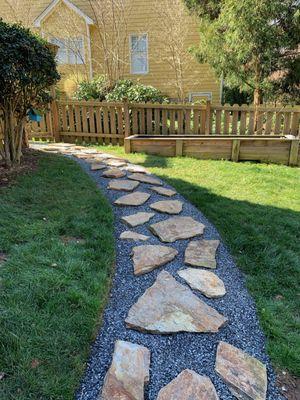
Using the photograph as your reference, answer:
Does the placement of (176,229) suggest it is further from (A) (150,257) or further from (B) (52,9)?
(B) (52,9)

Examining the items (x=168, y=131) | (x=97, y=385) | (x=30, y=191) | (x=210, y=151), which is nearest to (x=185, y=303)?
(x=97, y=385)

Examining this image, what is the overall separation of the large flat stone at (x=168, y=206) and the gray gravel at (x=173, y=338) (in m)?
0.99

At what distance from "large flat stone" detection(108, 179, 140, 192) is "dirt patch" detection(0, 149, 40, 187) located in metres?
1.21

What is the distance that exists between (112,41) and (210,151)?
26.3ft

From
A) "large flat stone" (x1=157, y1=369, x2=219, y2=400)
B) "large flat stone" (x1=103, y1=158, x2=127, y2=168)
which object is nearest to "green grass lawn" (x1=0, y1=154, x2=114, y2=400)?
"large flat stone" (x1=157, y1=369, x2=219, y2=400)

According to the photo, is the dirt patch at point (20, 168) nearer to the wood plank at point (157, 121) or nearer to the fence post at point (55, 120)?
the fence post at point (55, 120)

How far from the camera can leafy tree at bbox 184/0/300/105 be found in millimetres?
7246

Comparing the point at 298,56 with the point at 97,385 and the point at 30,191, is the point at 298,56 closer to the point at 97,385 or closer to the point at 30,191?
the point at 30,191

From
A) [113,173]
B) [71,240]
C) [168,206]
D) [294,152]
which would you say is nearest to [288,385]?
[71,240]

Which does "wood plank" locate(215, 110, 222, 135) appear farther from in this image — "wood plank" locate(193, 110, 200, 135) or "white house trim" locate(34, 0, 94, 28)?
"white house trim" locate(34, 0, 94, 28)

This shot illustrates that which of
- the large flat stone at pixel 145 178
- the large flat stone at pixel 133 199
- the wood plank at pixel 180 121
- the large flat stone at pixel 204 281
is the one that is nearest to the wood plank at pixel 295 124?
the wood plank at pixel 180 121

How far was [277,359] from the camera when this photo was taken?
5.74 feet

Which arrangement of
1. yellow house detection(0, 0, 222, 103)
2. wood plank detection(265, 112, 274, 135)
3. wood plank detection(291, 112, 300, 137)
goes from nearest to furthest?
1. wood plank detection(291, 112, 300, 137)
2. wood plank detection(265, 112, 274, 135)
3. yellow house detection(0, 0, 222, 103)

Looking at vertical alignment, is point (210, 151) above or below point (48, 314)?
above
